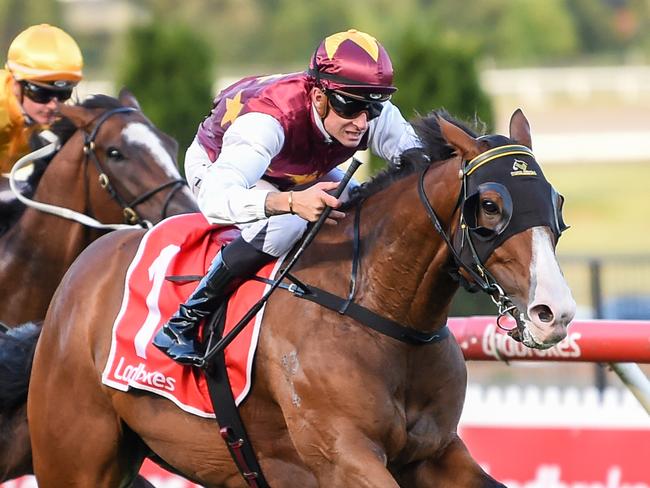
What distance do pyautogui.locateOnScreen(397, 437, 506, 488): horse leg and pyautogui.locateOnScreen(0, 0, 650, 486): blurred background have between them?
1064 millimetres

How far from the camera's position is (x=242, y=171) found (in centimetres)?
390

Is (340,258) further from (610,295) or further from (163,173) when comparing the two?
(610,295)

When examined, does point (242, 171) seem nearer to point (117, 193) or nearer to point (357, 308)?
point (357, 308)

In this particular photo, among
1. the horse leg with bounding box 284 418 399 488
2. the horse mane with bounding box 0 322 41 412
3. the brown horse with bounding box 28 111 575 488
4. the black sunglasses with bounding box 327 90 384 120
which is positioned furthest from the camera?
the horse mane with bounding box 0 322 41 412

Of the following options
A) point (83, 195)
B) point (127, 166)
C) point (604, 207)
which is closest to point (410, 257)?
point (127, 166)

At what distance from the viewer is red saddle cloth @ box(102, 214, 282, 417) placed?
13.8 feet

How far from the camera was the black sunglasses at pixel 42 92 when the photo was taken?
619 cm

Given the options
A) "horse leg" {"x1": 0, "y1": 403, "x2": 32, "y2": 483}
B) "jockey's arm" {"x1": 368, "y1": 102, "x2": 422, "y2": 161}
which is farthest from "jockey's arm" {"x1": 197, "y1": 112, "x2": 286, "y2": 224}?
"horse leg" {"x1": 0, "y1": 403, "x2": 32, "y2": 483}

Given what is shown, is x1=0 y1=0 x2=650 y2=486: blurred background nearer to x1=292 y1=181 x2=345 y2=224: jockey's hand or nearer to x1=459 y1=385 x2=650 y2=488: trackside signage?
x1=292 y1=181 x2=345 y2=224: jockey's hand

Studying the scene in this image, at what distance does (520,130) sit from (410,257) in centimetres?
51

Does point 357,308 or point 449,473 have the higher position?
point 357,308

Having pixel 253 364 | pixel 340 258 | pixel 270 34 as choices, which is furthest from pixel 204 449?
pixel 270 34

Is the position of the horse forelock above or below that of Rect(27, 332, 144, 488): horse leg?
above

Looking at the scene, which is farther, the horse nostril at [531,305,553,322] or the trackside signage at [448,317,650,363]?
the trackside signage at [448,317,650,363]
